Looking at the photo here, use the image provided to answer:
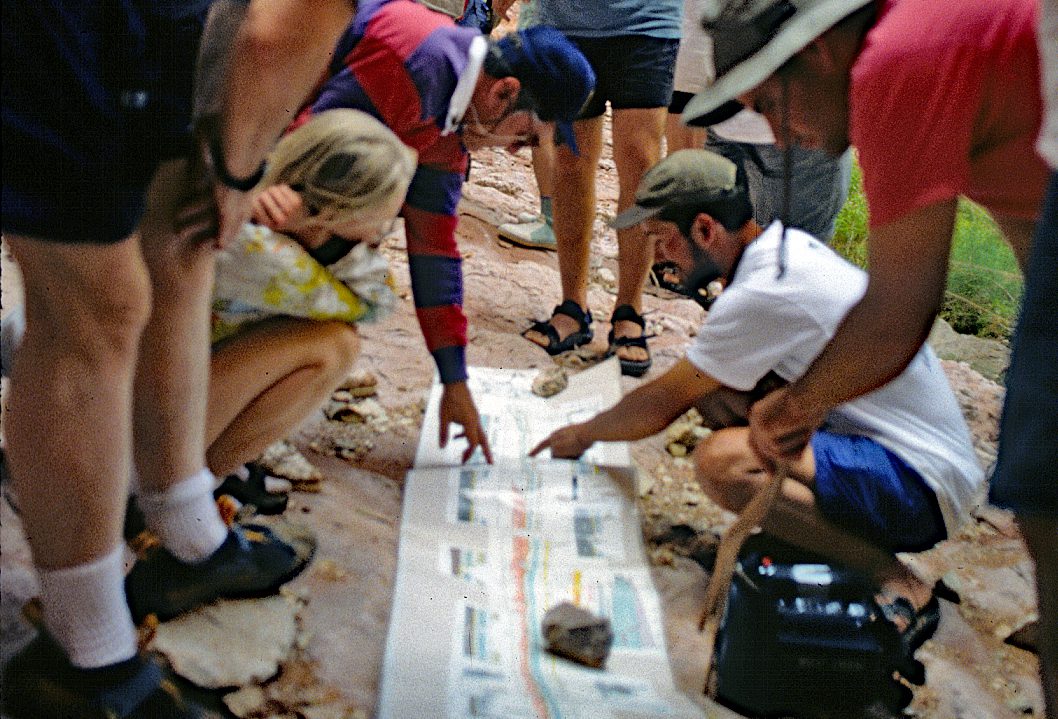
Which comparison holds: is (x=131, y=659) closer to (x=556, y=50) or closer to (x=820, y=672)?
(x=820, y=672)

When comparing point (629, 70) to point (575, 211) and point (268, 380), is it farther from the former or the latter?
point (268, 380)

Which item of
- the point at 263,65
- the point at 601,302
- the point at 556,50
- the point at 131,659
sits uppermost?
the point at 263,65

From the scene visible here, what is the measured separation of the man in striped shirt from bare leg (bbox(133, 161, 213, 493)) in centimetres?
19

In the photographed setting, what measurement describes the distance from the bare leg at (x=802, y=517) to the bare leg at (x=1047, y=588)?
0.39 m

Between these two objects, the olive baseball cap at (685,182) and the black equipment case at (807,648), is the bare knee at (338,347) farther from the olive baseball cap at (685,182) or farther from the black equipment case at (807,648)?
the black equipment case at (807,648)

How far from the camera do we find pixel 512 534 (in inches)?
43.7

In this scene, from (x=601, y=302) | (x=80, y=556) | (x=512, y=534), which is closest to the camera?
(x=80, y=556)

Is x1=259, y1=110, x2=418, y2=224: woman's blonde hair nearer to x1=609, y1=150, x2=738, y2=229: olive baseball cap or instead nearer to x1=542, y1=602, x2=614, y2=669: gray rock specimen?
x1=609, y1=150, x2=738, y2=229: olive baseball cap

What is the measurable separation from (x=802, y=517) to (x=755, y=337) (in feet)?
0.66

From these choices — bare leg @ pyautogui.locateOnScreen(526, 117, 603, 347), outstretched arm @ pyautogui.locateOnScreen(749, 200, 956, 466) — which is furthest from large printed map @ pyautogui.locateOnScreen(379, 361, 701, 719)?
outstretched arm @ pyautogui.locateOnScreen(749, 200, 956, 466)

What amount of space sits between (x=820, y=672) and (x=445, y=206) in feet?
1.97

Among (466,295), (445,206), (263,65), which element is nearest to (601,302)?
(466,295)

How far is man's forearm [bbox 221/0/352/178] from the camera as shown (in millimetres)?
651

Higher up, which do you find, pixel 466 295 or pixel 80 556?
pixel 80 556
